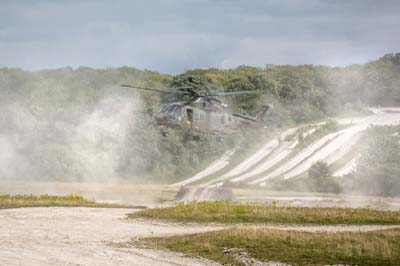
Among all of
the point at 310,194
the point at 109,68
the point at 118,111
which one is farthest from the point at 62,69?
the point at 310,194

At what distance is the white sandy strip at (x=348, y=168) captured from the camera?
6894cm

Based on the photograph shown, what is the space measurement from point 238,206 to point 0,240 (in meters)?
15.7

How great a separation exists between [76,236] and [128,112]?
5624cm

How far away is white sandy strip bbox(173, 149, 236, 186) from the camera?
72.7 m

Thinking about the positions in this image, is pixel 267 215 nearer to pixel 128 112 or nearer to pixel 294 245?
pixel 294 245

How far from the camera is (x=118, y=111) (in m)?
88.3

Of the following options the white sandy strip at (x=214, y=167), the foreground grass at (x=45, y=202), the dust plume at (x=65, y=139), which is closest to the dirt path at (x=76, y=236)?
the foreground grass at (x=45, y=202)

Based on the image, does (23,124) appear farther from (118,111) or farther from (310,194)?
(310,194)

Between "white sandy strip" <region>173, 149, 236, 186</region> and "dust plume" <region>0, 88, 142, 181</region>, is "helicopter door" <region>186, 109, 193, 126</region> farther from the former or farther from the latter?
"dust plume" <region>0, 88, 142, 181</region>

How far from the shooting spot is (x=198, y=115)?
59125 mm

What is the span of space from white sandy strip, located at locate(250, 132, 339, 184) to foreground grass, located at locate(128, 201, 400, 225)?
27.6 meters

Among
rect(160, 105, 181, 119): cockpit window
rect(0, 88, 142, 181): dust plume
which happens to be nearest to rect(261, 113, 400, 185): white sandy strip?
rect(160, 105, 181, 119): cockpit window

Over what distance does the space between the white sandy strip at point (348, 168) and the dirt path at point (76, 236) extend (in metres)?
31.3

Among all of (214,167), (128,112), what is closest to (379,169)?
(214,167)
